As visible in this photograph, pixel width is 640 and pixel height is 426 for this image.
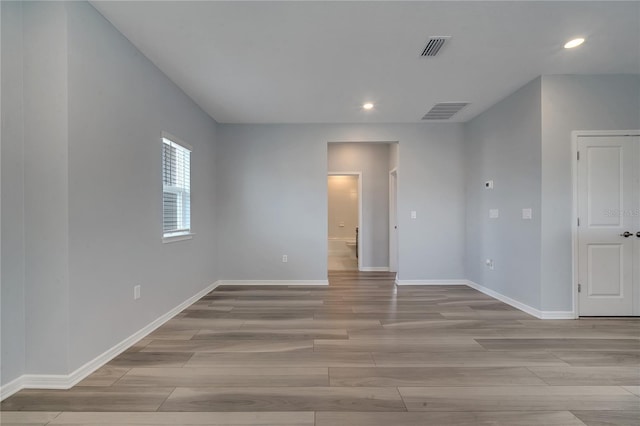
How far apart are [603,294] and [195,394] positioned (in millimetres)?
4184

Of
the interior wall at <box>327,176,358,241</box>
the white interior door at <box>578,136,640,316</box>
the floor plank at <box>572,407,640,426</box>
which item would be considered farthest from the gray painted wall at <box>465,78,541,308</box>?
the interior wall at <box>327,176,358,241</box>

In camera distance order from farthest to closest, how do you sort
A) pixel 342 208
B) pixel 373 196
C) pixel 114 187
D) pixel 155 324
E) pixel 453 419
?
1. pixel 342 208
2. pixel 373 196
3. pixel 155 324
4. pixel 114 187
5. pixel 453 419

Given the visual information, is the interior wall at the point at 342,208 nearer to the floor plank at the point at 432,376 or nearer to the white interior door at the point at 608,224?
the white interior door at the point at 608,224

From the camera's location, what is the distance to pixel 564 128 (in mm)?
3309

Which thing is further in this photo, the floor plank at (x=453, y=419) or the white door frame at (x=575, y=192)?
the white door frame at (x=575, y=192)

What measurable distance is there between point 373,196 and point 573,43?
161 inches

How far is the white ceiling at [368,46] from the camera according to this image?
221 cm

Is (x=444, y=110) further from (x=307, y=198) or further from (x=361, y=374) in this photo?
(x=361, y=374)

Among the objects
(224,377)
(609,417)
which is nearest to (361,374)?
(224,377)

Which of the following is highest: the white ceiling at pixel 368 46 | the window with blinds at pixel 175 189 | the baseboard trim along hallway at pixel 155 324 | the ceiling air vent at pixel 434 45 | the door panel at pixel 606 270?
the white ceiling at pixel 368 46

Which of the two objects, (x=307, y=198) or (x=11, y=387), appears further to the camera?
(x=307, y=198)

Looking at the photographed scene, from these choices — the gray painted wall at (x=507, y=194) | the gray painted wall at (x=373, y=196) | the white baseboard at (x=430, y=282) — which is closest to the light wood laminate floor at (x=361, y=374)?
the gray painted wall at (x=507, y=194)

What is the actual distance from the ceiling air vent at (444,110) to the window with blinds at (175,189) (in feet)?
11.5

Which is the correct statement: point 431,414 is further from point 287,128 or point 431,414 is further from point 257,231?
point 287,128
